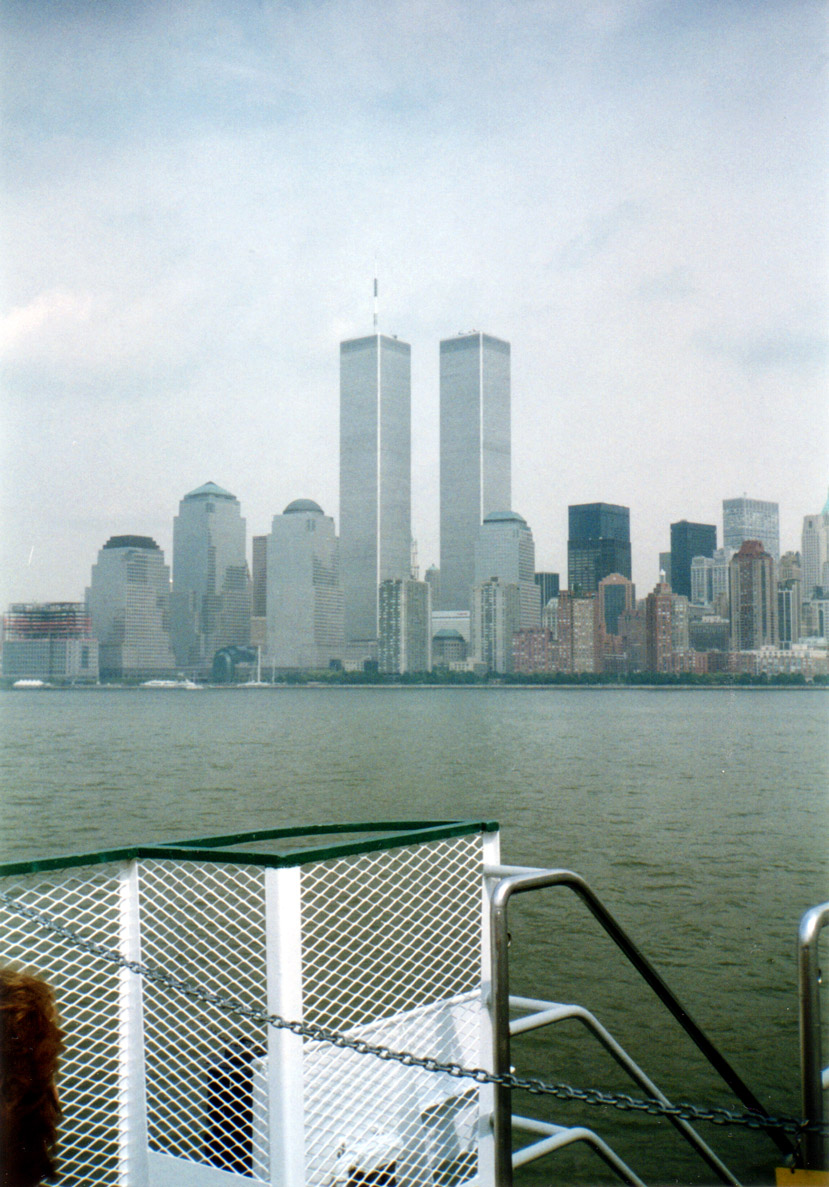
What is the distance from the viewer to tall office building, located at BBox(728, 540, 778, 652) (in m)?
90.1

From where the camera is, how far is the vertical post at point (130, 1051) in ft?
8.56

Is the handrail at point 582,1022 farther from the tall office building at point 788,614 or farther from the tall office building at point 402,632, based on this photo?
the tall office building at point 402,632

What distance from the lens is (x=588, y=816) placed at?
2728cm

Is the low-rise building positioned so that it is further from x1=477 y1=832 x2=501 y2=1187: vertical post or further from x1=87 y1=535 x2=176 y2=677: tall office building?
x1=477 y1=832 x2=501 y2=1187: vertical post

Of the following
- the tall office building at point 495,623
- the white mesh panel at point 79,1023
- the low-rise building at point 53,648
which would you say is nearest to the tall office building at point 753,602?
the tall office building at point 495,623

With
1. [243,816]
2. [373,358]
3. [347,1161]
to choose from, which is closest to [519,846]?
[243,816]

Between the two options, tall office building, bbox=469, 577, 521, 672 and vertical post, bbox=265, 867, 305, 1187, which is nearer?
vertical post, bbox=265, 867, 305, 1187

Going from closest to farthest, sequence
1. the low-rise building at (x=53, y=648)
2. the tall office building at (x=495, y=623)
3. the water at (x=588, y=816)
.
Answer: the water at (x=588, y=816)
the low-rise building at (x=53, y=648)
the tall office building at (x=495, y=623)

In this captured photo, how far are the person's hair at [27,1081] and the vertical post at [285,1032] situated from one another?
2.93 ft

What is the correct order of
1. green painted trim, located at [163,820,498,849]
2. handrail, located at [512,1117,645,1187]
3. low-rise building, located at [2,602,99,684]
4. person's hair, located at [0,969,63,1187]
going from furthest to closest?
low-rise building, located at [2,602,99,684], green painted trim, located at [163,820,498,849], handrail, located at [512,1117,645,1187], person's hair, located at [0,969,63,1187]

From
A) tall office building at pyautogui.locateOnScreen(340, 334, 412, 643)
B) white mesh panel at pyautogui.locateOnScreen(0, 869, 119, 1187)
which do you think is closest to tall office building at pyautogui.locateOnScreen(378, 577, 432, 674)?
tall office building at pyautogui.locateOnScreen(340, 334, 412, 643)

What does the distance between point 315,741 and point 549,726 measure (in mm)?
20402

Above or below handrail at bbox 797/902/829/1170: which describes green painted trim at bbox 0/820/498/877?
above

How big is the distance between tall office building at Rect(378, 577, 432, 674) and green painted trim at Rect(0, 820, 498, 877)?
11676 centimetres
